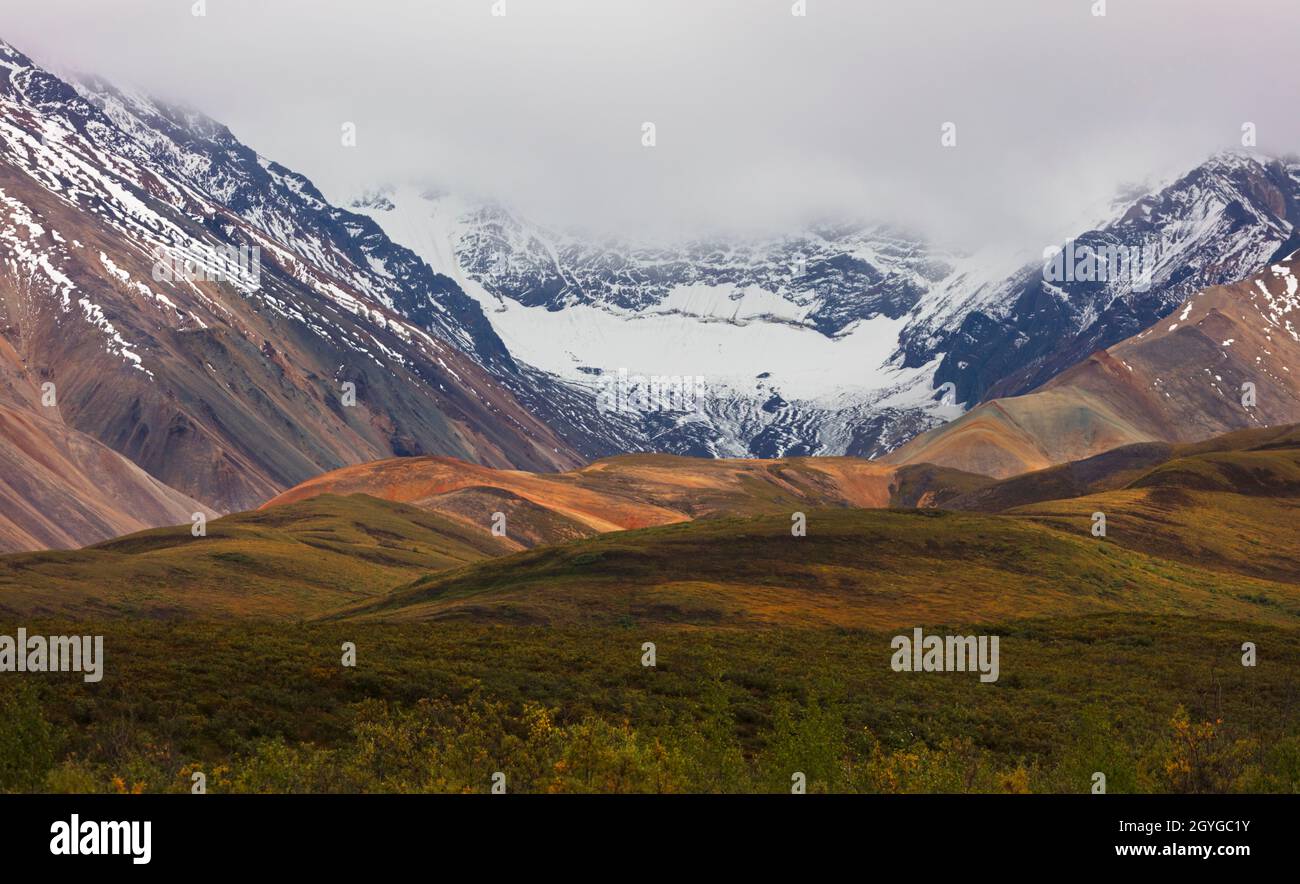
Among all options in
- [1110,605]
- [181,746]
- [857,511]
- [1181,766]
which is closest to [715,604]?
[1110,605]

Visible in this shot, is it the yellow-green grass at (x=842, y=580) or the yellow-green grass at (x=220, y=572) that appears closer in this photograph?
the yellow-green grass at (x=842, y=580)

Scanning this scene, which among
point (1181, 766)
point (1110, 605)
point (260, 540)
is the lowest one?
point (1181, 766)

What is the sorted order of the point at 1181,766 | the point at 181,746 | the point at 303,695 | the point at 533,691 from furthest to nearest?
the point at 533,691, the point at 303,695, the point at 181,746, the point at 1181,766

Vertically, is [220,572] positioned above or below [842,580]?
above

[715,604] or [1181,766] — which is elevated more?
[715,604]

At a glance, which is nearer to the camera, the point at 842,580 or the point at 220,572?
the point at 842,580

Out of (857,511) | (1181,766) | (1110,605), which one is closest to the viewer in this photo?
(1181,766)

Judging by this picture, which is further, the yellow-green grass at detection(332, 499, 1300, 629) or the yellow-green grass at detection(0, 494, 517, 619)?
the yellow-green grass at detection(0, 494, 517, 619)
